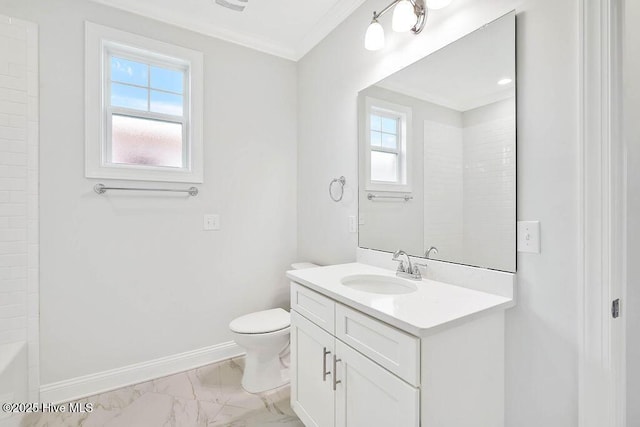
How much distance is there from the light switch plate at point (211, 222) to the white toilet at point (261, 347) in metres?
0.76

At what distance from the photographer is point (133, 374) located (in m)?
2.08

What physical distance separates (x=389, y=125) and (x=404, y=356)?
4.34 feet

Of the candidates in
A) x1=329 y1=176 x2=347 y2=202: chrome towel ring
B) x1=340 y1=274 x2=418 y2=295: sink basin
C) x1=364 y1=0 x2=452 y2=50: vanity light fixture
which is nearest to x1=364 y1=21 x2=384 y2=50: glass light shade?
x1=364 y1=0 x2=452 y2=50: vanity light fixture

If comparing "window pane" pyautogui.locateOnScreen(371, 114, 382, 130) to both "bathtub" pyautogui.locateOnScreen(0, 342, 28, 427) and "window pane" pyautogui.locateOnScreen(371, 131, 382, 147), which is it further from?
"bathtub" pyautogui.locateOnScreen(0, 342, 28, 427)

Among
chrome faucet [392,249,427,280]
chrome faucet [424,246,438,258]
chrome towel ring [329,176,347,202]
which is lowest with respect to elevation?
chrome faucet [392,249,427,280]

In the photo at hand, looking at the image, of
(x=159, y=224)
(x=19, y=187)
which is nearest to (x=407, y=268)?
(x=159, y=224)

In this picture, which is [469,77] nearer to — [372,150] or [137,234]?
[372,150]

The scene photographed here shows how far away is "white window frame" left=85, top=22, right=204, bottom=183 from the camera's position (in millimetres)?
1949

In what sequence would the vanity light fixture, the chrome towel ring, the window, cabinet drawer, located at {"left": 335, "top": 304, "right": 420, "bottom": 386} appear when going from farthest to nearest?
the chrome towel ring < the window < the vanity light fixture < cabinet drawer, located at {"left": 335, "top": 304, "right": 420, "bottom": 386}

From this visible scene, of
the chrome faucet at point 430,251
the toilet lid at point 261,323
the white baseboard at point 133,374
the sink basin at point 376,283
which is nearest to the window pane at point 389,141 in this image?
the chrome faucet at point 430,251

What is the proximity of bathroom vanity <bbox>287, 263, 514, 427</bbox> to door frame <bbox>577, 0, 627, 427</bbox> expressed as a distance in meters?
0.26

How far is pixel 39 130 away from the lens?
5.97 feet

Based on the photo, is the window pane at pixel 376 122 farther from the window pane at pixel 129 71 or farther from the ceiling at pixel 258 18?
the window pane at pixel 129 71

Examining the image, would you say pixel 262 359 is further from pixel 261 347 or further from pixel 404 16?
pixel 404 16
